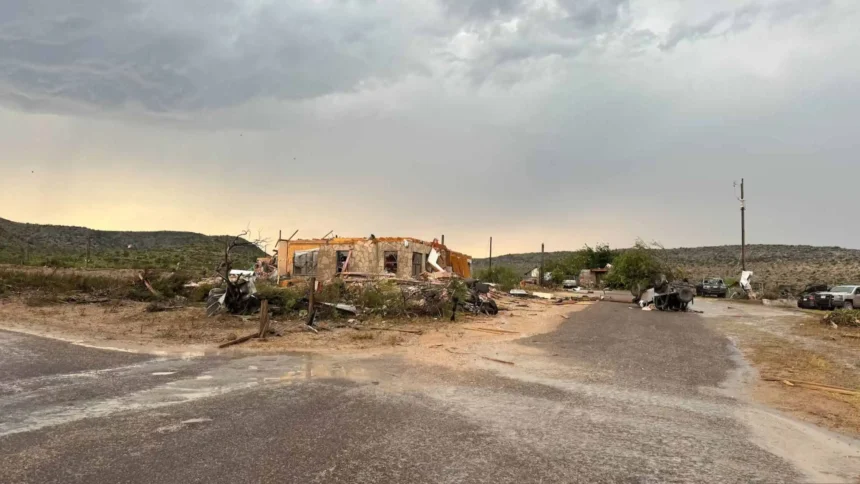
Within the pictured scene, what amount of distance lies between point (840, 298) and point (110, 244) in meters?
87.8

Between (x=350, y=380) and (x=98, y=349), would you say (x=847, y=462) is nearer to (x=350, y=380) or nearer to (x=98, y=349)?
(x=350, y=380)

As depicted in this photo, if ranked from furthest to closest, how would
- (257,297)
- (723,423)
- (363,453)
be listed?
1. (257,297)
2. (723,423)
3. (363,453)

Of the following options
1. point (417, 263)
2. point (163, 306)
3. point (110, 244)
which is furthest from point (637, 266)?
point (110, 244)

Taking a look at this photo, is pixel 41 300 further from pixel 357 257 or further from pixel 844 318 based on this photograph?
pixel 844 318

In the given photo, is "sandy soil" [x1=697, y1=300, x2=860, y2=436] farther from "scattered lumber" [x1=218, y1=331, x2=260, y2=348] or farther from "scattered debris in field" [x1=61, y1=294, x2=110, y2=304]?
"scattered debris in field" [x1=61, y1=294, x2=110, y2=304]

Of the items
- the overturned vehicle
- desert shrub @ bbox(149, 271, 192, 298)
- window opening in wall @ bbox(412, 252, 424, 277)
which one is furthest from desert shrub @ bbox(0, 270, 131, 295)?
the overturned vehicle

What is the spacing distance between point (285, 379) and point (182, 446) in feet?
11.9

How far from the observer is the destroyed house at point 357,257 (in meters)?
30.7

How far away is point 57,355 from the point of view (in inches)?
449

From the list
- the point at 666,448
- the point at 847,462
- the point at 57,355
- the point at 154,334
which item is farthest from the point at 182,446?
the point at 154,334

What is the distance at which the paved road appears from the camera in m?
5.04

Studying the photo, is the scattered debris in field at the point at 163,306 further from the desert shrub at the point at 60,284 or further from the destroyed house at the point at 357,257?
the destroyed house at the point at 357,257

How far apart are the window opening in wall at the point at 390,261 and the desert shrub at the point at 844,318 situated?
1970cm

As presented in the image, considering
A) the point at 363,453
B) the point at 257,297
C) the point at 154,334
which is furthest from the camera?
the point at 257,297
